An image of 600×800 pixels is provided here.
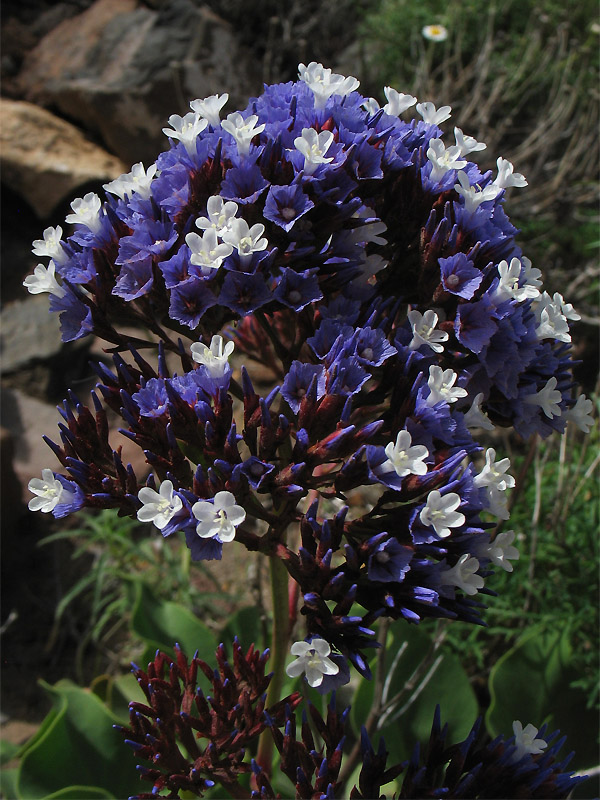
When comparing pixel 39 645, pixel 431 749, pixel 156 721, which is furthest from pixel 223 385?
pixel 39 645

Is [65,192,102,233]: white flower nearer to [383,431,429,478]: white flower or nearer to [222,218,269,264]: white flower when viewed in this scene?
[222,218,269,264]: white flower

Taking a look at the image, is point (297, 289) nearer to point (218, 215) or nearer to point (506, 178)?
point (218, 215)

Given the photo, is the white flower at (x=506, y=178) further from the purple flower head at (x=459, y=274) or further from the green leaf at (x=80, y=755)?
the green leaf at (x=80, y=755)

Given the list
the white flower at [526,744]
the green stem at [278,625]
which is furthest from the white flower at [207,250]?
the white flower at [526,744]

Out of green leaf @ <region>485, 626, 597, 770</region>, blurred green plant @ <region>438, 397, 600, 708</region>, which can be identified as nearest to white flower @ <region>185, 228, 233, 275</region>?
blurred green plant @ <region>438, 397, 600, 708</region>

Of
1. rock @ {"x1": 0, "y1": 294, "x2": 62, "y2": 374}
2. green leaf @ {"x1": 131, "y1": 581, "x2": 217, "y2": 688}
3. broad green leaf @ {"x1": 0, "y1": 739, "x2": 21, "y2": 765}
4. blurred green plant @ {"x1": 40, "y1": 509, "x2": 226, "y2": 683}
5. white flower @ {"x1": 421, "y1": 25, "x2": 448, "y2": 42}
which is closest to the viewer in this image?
green leaf @ {"x1": 131, "y1": 581, "x2": 217, "y2": 688}

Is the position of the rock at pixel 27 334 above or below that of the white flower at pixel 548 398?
below
